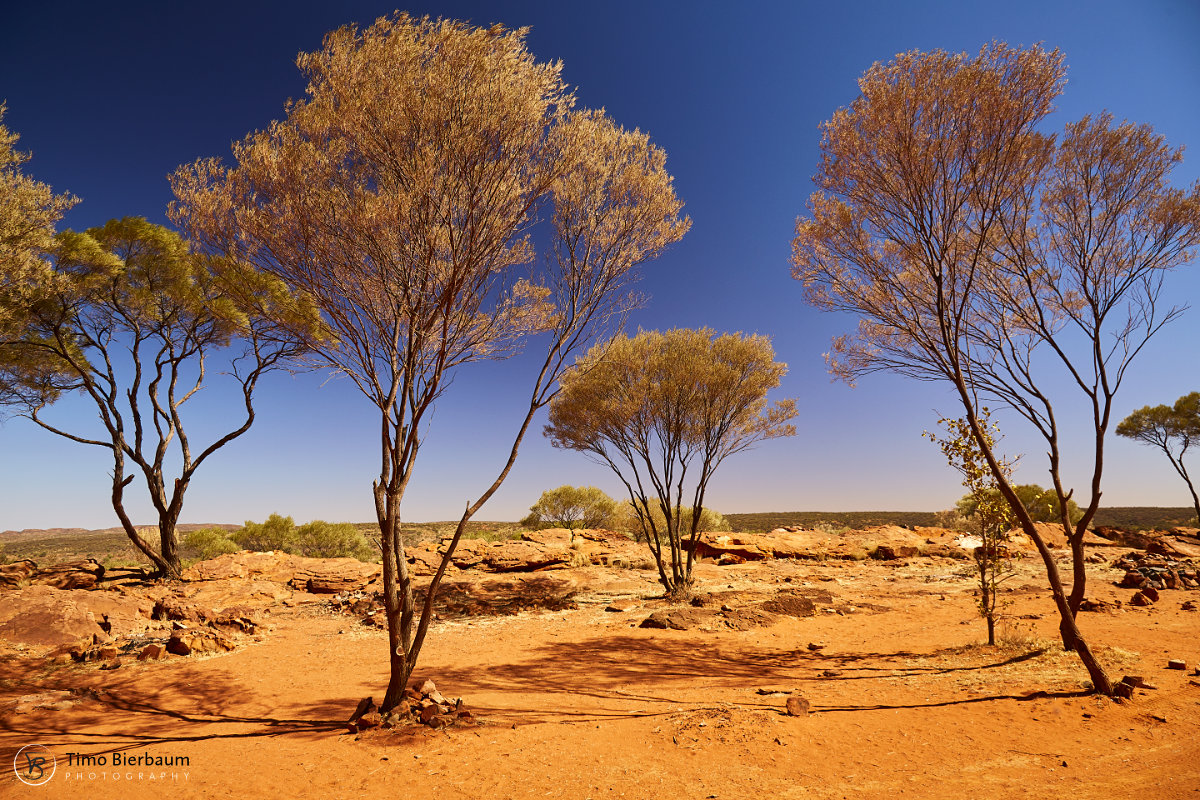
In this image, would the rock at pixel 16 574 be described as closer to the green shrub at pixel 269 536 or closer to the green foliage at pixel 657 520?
the green shrub at pixel 269 536

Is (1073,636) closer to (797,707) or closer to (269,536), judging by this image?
(797,707)

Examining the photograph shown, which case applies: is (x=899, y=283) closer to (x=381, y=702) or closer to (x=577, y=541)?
(x=381, y=702)

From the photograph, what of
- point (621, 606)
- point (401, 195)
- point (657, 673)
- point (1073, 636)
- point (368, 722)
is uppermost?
point (401, 195)

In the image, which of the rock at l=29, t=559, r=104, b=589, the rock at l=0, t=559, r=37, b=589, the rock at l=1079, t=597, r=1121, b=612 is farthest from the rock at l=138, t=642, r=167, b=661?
the rock at l=1079, t=597, r=1121, b=612

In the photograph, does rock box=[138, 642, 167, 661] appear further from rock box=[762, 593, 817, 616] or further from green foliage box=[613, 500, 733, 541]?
green foliage box=[613, 500, 733, 541]

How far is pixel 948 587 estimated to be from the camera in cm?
1591

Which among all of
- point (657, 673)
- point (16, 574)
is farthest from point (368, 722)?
point (16, 574)

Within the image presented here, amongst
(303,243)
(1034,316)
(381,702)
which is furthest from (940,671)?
(303,243)

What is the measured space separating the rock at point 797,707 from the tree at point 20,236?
2067 cm

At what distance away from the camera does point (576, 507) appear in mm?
38875

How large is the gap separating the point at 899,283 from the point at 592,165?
19.4 ft

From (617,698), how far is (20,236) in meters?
19.6

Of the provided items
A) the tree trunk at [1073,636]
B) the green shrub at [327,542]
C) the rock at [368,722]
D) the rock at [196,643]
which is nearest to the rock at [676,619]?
the tree trunk at [1073,636]

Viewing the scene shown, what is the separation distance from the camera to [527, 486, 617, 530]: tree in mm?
38406
